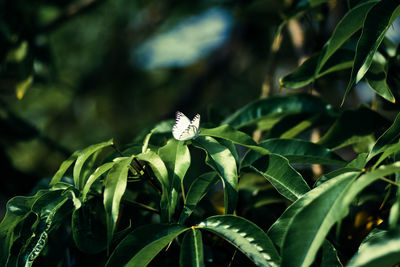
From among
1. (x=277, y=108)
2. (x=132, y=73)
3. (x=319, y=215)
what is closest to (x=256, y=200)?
(x=277, y=108)

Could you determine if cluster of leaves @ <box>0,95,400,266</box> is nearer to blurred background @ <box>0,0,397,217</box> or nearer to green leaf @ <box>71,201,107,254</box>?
green leaf @ <box>71,201,107,254</box>

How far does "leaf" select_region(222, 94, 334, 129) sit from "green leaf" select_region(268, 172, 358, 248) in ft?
1.18

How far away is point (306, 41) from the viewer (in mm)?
1401

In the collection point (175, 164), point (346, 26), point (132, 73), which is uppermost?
point (346, 26)

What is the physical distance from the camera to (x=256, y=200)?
37.4 inches

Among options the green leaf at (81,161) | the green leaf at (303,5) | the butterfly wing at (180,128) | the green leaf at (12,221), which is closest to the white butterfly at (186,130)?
the butterfly wing at (180,128)

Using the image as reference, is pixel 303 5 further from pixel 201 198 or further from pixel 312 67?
pixel 201 198

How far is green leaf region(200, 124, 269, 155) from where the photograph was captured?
678 millimetres

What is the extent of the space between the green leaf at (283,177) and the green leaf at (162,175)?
0.16 metres

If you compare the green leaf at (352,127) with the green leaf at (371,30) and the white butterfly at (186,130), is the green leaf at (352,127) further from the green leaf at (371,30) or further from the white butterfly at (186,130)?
the white butterfly at (186,130)

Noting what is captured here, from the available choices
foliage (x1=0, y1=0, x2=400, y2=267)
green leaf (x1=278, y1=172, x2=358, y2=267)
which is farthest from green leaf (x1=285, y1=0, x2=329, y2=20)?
green leaf (x1=278, y1=172, x2=358, y2=267)

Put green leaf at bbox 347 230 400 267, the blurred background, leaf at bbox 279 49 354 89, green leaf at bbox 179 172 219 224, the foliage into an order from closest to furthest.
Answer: green leaf at bbox 347 230 400 267, the foliage, green leaf at bbox 179 172 219 224, leaf at bbox 279 49 354 89, the blurred background

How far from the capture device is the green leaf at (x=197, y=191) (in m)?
0.65

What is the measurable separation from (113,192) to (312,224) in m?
0.27
